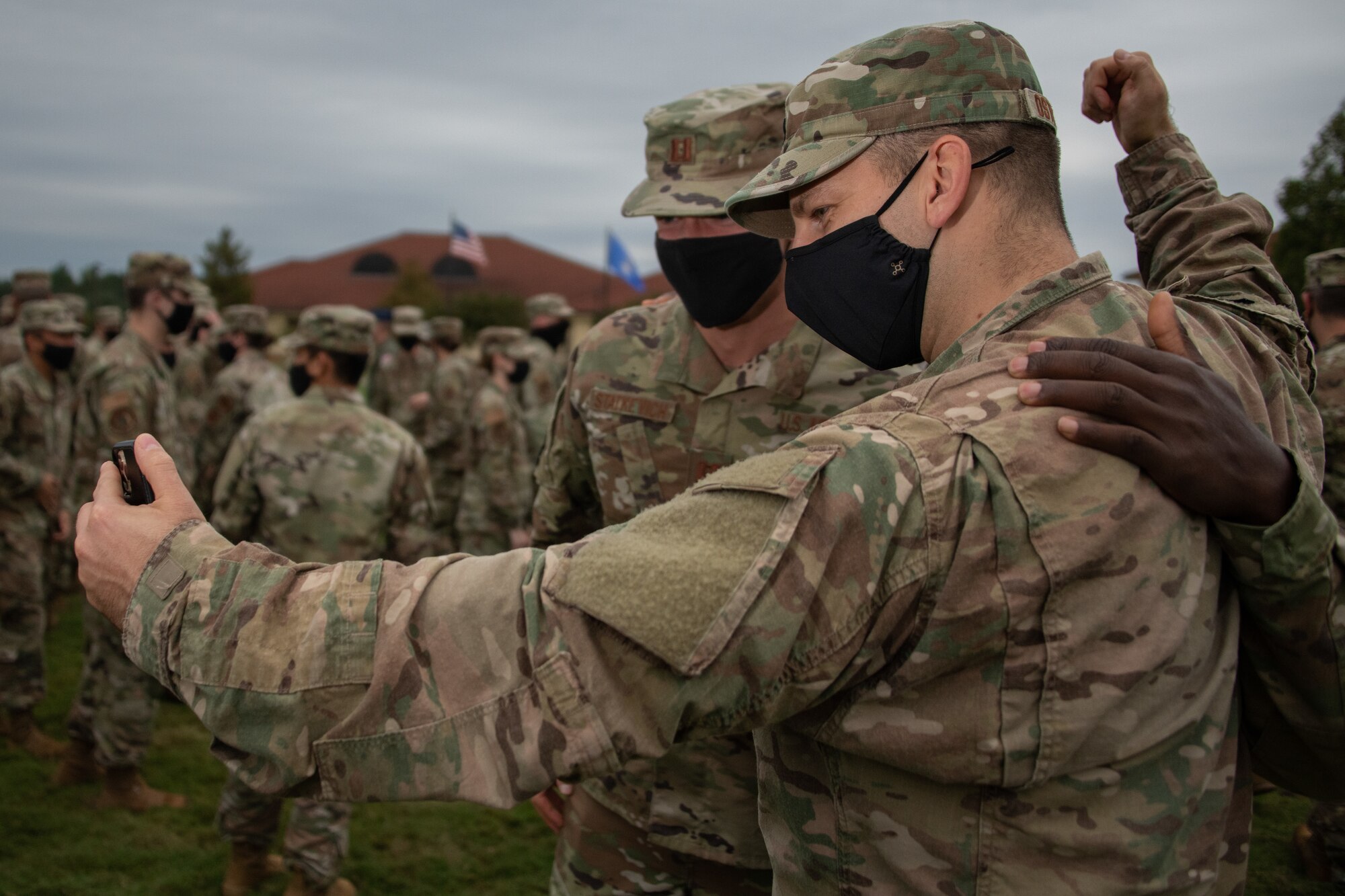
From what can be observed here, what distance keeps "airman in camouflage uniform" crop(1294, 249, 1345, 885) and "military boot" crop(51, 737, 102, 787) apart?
6328 millimetres

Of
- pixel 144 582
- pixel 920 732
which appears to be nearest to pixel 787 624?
pixel 920 732

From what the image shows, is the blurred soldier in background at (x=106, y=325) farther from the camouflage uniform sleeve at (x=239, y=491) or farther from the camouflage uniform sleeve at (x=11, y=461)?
the camouflage uniform sleeve at (x=239, y=491)

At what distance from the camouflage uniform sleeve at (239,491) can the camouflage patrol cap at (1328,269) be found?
560cm

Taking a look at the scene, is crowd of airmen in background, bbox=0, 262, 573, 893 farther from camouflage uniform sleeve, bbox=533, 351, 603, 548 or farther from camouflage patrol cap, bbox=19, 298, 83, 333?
camouflage uniform sleeve, bbox=533, 351, 603, 548

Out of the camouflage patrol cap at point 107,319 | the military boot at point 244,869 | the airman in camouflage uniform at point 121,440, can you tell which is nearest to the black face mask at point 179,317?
the airman in camouflage uniform at point 121,440

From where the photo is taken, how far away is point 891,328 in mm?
1640

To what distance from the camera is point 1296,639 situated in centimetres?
141

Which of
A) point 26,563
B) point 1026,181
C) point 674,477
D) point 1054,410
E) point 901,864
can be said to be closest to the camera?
point 1054,410

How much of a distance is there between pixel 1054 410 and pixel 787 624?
0.47 m

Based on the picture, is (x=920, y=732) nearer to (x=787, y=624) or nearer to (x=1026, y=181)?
(x=787, y=624)

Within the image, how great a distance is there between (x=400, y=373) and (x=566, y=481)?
373 inches

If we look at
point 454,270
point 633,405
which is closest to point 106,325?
point 633,405

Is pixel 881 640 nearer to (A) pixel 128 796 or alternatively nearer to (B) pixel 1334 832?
(B) pixel 1334 832

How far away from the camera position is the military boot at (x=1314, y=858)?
15.1ft
